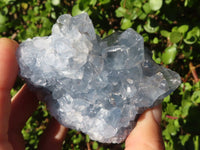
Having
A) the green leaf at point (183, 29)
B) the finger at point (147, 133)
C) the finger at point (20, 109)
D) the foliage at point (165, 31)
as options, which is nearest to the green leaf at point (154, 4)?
the foliage at point (165, 31)

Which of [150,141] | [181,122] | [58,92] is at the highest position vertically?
[58,92]

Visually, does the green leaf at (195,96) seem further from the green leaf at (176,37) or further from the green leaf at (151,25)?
the green leaf at (151,25)

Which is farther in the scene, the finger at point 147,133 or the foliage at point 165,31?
the foliage at point 165,31

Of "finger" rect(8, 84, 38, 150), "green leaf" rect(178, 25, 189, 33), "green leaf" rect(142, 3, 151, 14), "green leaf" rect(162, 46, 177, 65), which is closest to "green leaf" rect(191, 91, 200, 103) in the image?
"green leaf" rect(162, 46, 177, 65)

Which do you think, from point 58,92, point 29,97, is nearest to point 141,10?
point 58,92

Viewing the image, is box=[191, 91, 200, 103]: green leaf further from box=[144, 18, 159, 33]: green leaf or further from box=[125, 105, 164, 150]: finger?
box=[144, 18, 159, 33]: green leaf

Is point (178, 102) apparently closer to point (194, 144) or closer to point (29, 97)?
point (194, 144)
